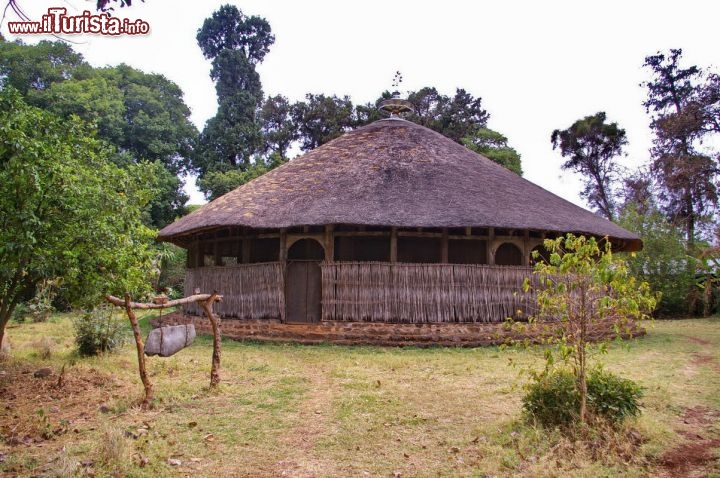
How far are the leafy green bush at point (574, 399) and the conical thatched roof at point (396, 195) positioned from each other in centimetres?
649

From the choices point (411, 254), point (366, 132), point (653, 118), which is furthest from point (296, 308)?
point (653, 118)

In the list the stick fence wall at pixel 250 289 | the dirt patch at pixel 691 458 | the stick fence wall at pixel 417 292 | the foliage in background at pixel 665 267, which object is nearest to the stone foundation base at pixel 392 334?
the stick fence wall at pixel 417 292

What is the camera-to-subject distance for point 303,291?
1370 centimetres

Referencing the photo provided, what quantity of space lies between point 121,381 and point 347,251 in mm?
6751

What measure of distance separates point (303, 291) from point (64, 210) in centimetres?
794

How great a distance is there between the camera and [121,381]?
8.30 m

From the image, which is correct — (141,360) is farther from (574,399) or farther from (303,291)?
(303,291)

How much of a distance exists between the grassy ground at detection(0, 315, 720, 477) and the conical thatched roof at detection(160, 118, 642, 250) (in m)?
3.54

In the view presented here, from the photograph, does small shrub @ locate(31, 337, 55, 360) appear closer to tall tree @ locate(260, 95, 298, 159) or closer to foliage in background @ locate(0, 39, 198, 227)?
foliage in background @ locate(0, 39, 198, 227)

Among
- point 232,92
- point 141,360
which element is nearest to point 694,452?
point 141,360

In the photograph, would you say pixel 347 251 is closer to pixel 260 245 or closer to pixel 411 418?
pixel 260 245

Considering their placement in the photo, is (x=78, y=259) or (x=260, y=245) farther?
(x=260, y=245)

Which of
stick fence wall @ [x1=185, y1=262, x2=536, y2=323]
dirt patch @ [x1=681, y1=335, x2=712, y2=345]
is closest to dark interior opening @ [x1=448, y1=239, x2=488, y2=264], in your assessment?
stick fence wall @ [x1=185, y1=262, x2=536, y2=323]

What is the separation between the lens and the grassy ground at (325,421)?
4.98 m
